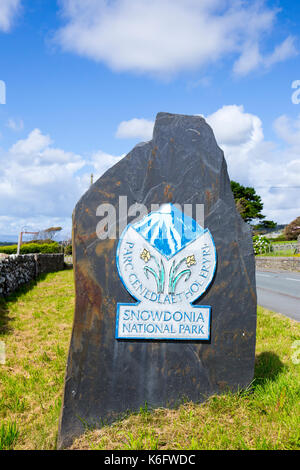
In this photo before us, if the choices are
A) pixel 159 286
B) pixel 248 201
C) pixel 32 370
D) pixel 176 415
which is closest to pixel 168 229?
pixel 159 286

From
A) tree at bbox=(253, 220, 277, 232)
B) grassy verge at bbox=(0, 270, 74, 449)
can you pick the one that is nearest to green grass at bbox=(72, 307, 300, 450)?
grassy verge at bbox=(0, 270, 74, 449)

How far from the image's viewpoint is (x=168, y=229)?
3.34 metres

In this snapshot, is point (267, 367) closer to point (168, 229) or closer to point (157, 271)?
point (157, 271)

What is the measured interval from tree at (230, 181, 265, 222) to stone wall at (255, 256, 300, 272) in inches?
673

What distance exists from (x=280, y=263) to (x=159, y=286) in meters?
20.2

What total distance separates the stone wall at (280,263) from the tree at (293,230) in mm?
21210

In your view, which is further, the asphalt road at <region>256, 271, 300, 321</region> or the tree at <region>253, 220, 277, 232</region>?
the tree at <region>253, 220, 277, 232</region>

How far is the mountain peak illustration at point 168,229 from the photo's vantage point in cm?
330

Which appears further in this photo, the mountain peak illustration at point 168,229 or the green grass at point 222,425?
the mountain peak illustration at point 168,229

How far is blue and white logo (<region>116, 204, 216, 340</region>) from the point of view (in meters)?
3.23

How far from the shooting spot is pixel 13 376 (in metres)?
4.29

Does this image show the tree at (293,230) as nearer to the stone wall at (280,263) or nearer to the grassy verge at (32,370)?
the stone wall at (280,263)

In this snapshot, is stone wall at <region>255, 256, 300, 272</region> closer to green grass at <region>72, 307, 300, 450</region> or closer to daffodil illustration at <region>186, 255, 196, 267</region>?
green grass at <region>72, 307, 300, 450</region>

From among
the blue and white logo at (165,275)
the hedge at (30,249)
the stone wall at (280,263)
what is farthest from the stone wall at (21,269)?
the stone wall at (280,263)
